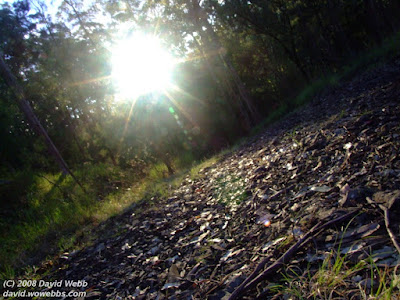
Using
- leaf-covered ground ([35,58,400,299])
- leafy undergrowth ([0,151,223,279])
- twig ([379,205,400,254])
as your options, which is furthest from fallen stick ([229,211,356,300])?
leafy undergrowth ([0,151,223,279])

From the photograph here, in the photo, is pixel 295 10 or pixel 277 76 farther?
pixel 277 76

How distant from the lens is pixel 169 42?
19.0 metres

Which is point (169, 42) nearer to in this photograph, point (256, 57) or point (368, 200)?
point (256, 57)

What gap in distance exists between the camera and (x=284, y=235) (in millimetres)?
2158

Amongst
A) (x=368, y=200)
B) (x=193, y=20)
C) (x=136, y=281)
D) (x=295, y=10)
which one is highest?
(x=193, y=20)

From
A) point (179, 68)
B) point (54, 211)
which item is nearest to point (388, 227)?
point (54, 211)

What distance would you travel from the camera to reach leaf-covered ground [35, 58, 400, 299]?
5.23 feet

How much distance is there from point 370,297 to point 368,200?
895 mm

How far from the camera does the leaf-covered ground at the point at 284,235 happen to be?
1593 mm

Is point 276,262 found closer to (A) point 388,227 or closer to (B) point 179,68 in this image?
(A) point 388,227

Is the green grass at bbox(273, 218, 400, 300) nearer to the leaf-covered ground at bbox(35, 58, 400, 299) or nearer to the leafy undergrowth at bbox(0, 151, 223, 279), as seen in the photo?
the leaf-covered ground at bbox(35, 58, 400, 299)

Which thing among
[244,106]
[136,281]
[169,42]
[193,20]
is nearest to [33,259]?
[136,281]

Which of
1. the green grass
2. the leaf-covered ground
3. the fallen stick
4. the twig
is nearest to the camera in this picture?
the green grass

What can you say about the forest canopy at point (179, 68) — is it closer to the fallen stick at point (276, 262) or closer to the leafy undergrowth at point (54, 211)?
the leafy undergrowth at point (54, 211)
